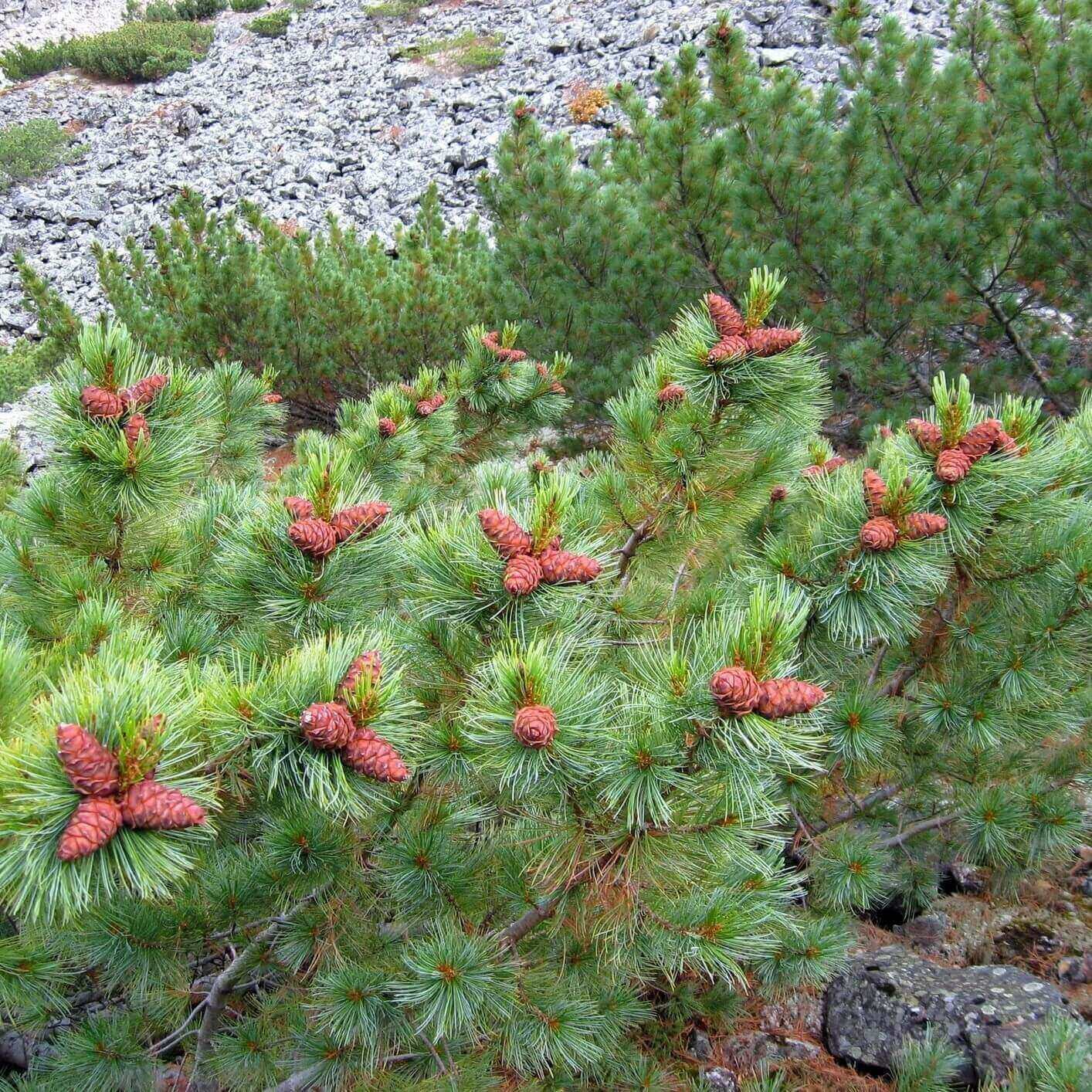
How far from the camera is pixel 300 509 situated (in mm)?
1426

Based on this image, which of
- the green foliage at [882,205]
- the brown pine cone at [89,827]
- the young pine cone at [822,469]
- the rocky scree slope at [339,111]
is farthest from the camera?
the rocky scree slope at [339,111]

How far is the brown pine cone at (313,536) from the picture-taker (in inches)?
53.9

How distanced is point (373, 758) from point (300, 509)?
0.58 m

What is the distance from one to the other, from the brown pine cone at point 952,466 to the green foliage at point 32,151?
24236 mm

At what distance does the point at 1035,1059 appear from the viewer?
1.81 m

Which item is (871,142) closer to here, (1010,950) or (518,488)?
(518,488)

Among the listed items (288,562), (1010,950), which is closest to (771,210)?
(1010,950)

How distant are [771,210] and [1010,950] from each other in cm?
→ 482

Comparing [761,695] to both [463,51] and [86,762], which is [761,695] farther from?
[463,51]

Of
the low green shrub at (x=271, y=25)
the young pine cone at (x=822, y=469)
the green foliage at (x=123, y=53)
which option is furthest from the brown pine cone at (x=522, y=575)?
the low green shrub at (x=271, y=25)

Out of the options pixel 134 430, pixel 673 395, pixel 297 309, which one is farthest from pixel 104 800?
pixel 297 309

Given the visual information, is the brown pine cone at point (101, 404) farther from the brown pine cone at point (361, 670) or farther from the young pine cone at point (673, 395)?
the young pine cone at point (673, 395)

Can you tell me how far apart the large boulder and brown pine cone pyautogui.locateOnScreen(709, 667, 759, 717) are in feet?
7.60

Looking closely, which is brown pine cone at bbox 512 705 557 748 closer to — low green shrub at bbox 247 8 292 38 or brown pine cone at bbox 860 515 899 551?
brown pine cone at bbox 860 515 899 551
